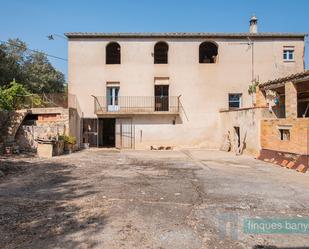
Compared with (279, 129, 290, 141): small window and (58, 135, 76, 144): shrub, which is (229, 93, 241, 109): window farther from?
(58, 135, 76, 144): shrub

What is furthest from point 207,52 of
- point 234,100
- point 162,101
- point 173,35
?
point 162,101

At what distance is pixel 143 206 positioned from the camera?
668 cm

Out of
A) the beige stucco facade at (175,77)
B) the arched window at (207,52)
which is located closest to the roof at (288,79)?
the beige stucco facade at (175,77)

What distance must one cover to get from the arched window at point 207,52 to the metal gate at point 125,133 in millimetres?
7490

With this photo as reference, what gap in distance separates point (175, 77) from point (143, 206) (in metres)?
16.1

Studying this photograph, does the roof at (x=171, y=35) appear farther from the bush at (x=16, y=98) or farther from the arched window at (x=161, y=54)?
the bush at (x=16, y=98)

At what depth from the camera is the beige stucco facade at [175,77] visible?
21656 millimetres

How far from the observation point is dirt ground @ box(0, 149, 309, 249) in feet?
15.9

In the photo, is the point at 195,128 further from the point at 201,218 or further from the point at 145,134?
the point at 201,218

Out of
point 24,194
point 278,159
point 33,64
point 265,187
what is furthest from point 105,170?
point 33,64

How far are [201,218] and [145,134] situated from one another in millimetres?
15890

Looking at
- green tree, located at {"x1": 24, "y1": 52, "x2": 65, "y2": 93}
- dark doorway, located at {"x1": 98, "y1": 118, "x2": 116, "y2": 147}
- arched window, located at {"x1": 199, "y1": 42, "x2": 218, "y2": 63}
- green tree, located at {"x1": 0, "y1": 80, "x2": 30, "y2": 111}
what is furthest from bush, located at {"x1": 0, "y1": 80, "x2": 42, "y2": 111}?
green tree, located at {"x1": 24, "y1": 52, "x2": 65, "y2": 93}

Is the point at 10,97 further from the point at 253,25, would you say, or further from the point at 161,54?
the point at 253,25

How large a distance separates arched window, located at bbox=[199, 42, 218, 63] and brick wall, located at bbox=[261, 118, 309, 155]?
8487 millimetres
